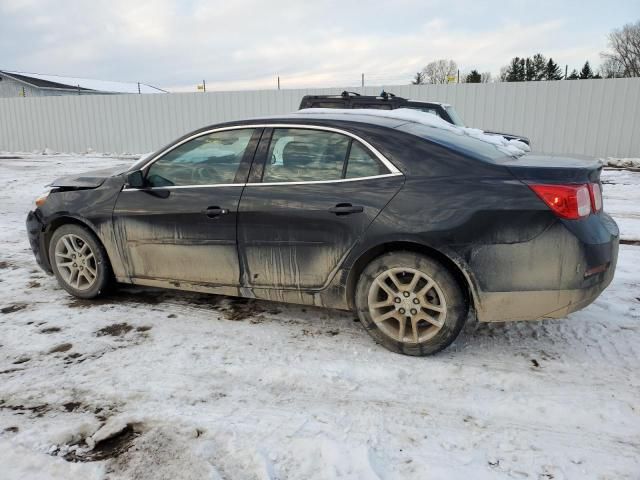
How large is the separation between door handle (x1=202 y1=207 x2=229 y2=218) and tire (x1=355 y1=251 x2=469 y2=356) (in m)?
1.12

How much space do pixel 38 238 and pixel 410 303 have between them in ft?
11.1

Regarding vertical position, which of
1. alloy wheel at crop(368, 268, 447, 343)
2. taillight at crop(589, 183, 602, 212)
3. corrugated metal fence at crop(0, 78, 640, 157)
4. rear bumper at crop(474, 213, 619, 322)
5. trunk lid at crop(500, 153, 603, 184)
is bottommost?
alloy wheel at crop(368, 268, 447, 343)

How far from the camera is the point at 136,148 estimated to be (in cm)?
1973

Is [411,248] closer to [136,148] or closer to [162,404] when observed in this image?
[162,404]

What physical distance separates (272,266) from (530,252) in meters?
1.70

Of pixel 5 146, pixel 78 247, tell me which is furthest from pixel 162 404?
pixel 5 146

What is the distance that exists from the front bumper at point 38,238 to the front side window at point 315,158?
226cm

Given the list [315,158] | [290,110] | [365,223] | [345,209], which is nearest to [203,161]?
[315,158]

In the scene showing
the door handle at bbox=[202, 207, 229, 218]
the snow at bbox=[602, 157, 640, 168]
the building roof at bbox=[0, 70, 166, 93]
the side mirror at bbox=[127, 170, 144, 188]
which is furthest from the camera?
the building roof at bbox=[0, 70, 166, 93]

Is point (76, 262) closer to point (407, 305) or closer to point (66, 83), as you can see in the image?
point (407, 305)

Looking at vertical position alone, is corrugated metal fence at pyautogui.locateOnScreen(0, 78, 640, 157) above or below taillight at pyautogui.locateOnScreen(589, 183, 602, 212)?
above

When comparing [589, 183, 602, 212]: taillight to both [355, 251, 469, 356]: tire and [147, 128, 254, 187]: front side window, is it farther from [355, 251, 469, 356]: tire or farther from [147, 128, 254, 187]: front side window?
[147, 128, 254, 187]: front side window

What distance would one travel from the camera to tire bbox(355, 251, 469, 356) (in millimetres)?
3139

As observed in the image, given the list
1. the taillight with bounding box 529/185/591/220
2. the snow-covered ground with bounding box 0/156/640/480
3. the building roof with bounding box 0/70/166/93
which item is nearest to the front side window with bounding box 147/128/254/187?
the snow-covered ground with bounding box 0/156/640/480
